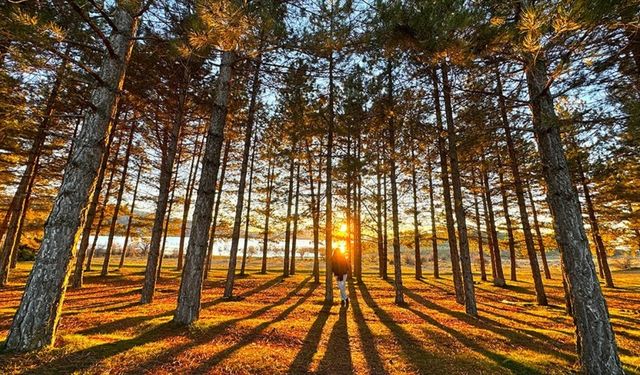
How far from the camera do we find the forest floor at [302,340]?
3.93 metres

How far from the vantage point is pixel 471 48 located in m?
4.97

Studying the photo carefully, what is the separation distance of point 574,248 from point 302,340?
4650mm

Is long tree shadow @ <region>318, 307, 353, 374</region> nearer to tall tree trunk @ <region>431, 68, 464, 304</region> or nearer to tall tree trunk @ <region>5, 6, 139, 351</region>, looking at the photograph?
tall tree trunk @ <region>5, 6, 139, 351</region>

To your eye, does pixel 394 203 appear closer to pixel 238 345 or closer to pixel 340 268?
pixel 340 268

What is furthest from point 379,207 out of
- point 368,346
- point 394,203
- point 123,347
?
point 123,347

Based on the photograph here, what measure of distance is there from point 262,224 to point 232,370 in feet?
52.7

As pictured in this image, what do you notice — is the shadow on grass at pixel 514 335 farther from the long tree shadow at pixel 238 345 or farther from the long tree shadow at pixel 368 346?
the long tree shadow at pixel 238 345

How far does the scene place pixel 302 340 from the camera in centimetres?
551

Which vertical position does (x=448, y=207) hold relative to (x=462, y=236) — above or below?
above

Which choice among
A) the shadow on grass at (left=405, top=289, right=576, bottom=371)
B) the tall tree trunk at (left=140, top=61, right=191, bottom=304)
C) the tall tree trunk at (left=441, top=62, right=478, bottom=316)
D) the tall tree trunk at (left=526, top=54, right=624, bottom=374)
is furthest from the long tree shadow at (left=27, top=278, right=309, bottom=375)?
the tall tree trunk at (left=441, top=62, right=478, bottom=316)

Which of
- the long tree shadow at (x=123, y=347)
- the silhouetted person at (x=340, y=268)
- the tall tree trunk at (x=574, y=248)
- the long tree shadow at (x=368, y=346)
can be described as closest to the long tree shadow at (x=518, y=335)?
the tall tree trunk at (x=574, y=248)

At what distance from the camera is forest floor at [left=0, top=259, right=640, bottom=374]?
3.93m

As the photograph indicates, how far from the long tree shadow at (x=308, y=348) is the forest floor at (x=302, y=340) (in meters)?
0.02

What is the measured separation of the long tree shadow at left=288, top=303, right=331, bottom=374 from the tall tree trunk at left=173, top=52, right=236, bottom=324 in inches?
91.2
